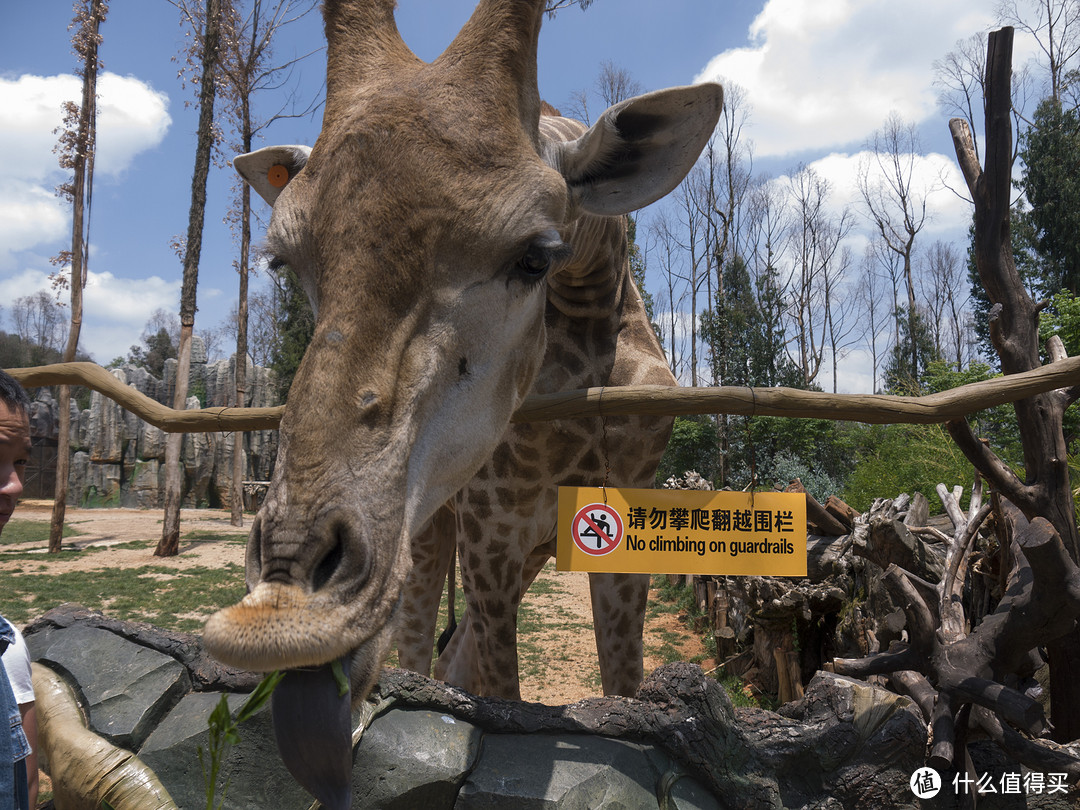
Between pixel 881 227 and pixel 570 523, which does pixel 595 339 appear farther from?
pixel 881 227

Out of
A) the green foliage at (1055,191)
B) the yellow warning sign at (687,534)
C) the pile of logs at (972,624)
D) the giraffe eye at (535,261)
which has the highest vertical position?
the green foliage at (1055,191)

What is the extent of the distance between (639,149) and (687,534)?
4.24 ft

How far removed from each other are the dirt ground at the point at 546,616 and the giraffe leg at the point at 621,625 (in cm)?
368

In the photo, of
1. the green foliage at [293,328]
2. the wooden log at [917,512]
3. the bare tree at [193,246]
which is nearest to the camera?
the wooden log at [917,512]

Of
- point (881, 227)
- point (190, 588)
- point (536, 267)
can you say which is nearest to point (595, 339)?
point (536, 267)

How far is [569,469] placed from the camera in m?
3.01

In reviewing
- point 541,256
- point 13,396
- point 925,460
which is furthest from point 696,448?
point 13,396

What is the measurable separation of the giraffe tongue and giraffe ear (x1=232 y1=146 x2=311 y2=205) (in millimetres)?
1754

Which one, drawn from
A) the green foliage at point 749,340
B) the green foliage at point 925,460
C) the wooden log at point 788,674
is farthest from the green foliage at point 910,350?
the wooden log at point 788,674

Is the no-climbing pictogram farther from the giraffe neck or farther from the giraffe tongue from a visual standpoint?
the giraffe tongue

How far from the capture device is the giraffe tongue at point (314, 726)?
1.16 m

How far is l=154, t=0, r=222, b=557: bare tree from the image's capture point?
13.7 metres

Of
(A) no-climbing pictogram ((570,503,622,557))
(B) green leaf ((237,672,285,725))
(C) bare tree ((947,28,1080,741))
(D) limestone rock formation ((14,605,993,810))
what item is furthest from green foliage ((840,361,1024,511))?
(B) green leaf ((237,672,285,725))

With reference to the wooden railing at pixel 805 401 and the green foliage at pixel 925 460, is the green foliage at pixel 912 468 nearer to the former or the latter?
the green foliage at pixel 925 460
